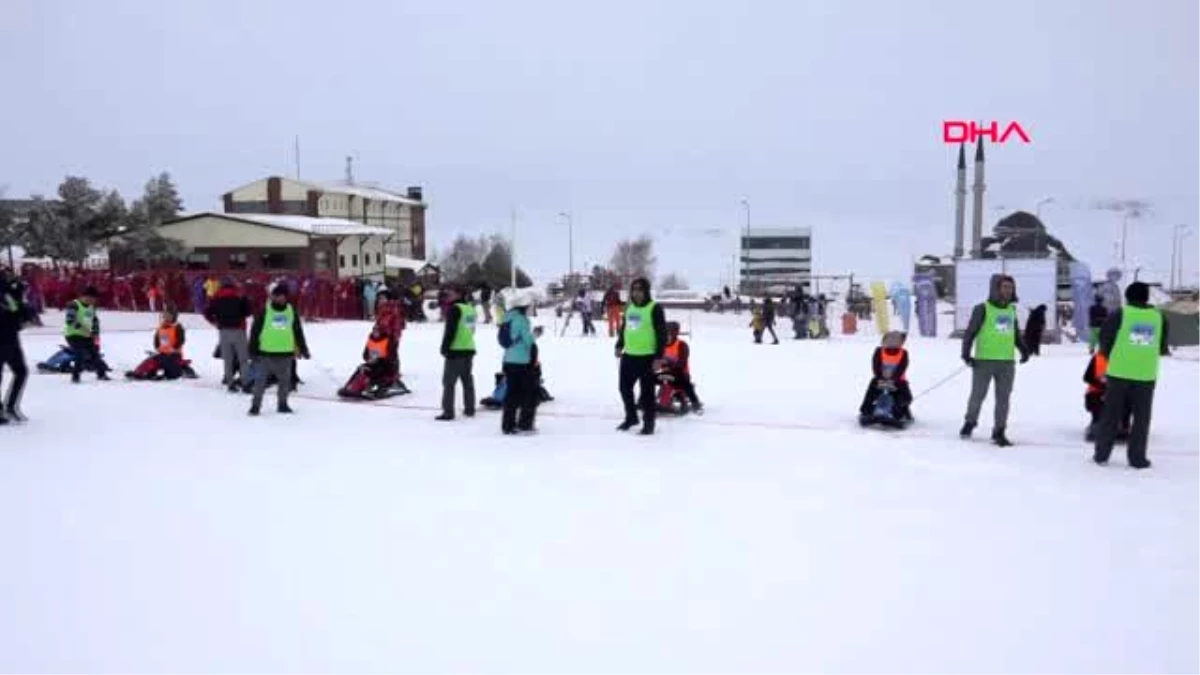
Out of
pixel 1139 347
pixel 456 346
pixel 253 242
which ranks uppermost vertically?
pixel 253 242

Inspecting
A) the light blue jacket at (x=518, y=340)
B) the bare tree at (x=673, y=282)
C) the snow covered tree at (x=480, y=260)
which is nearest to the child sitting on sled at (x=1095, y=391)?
the light blue jacket at (x=518, y=340)

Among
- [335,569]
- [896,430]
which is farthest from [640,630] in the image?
[896,430]

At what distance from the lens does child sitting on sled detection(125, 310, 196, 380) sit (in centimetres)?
1459

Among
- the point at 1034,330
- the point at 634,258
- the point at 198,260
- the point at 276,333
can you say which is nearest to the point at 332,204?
the point at 198,260

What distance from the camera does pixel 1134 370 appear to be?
8492mm

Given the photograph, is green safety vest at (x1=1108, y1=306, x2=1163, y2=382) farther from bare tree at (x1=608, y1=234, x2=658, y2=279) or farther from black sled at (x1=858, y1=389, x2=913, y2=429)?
bare tree at (x1=608, y1=234, x2=658, y2=279)

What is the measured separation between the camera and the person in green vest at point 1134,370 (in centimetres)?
845

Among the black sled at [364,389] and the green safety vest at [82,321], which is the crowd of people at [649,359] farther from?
the green safety vest at [82,321]

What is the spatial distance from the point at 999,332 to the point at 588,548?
5.55m

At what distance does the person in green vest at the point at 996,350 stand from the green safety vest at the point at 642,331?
3026 millimetres

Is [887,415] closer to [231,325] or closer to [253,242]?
[231,325]

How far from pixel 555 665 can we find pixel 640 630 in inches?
21.8

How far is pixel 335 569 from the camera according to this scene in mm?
5672

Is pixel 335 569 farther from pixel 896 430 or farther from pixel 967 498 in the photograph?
pixel 896 430
